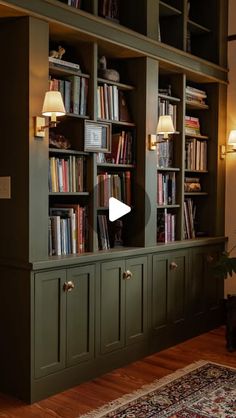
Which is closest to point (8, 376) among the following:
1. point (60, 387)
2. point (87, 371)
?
point (60, 387)

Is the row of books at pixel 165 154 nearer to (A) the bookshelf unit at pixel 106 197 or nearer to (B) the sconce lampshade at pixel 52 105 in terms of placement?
(A) the bookshelf unit at pixel 106 197

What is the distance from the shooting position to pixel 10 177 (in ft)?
10.3

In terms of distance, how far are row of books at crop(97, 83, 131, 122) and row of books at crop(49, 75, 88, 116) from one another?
15 centimetres

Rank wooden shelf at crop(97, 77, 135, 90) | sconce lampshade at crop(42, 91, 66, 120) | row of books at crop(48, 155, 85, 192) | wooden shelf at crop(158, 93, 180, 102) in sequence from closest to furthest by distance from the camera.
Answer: sconce lampshade at crop(42, 91, 66, 120)
row of books at crop(48, 155, 85, 192)
wooden shelf at crop(97, 77, 135, 90)
wooden shelf at crop(158, 93, 180, 102)

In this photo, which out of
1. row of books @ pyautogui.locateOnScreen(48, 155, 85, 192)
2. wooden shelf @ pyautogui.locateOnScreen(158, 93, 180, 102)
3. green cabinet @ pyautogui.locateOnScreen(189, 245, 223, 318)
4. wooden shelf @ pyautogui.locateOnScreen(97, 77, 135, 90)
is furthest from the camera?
green cabinet @ pyautogui.locateOnScreen(189, 245, 223, 318)

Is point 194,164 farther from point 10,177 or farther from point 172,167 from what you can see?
point 10,177

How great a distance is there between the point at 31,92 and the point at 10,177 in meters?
0.54

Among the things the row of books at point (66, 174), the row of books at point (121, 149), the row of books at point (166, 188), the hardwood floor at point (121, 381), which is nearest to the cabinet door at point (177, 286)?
the hardwood floor at point (121, 381)

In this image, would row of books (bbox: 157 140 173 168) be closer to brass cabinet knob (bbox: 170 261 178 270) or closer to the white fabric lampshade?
brass cabinet knob (bbox: 170 261 178 270)

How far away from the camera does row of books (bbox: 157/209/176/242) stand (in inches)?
166

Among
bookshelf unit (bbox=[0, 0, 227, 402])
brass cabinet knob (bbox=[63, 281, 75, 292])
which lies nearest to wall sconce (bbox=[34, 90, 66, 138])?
bookshelf unit (bbox=[0, 0, 227, 402])

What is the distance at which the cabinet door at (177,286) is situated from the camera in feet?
13.8

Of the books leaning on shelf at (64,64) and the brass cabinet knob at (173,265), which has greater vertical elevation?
the books leaning on shelf at (64,64)

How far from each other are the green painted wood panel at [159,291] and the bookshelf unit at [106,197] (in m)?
0.01
